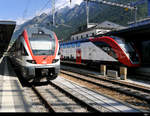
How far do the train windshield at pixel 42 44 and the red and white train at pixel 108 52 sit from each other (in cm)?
606

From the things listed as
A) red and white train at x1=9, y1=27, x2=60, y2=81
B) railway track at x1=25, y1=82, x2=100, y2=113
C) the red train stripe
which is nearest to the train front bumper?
red and white train at x1=9, y1=27, x2=60, y2=81

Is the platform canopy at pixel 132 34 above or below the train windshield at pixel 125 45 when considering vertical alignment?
above

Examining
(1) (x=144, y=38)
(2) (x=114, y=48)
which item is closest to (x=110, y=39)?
(2) (x=114, y=48)

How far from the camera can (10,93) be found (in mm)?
7133

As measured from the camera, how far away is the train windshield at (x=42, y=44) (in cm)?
959

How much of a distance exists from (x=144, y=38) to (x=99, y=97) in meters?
10.5

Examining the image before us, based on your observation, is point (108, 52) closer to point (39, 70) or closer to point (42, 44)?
point (42, 44)

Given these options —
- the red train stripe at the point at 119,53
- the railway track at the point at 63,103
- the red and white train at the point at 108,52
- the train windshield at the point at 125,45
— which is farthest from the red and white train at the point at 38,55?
the train windshield at the point at 125,45

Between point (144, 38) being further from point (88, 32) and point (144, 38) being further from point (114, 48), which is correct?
point (88, 32)

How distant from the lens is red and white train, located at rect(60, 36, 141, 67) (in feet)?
44.5

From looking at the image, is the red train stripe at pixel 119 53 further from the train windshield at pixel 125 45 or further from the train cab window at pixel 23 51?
the train cab window at pixel 23 51

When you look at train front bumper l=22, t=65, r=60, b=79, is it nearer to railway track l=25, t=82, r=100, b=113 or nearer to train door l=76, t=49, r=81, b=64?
railway track l=25, t=82, r=100, b=113

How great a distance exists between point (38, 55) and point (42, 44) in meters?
0.78

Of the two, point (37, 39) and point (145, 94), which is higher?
point (37, 39)
